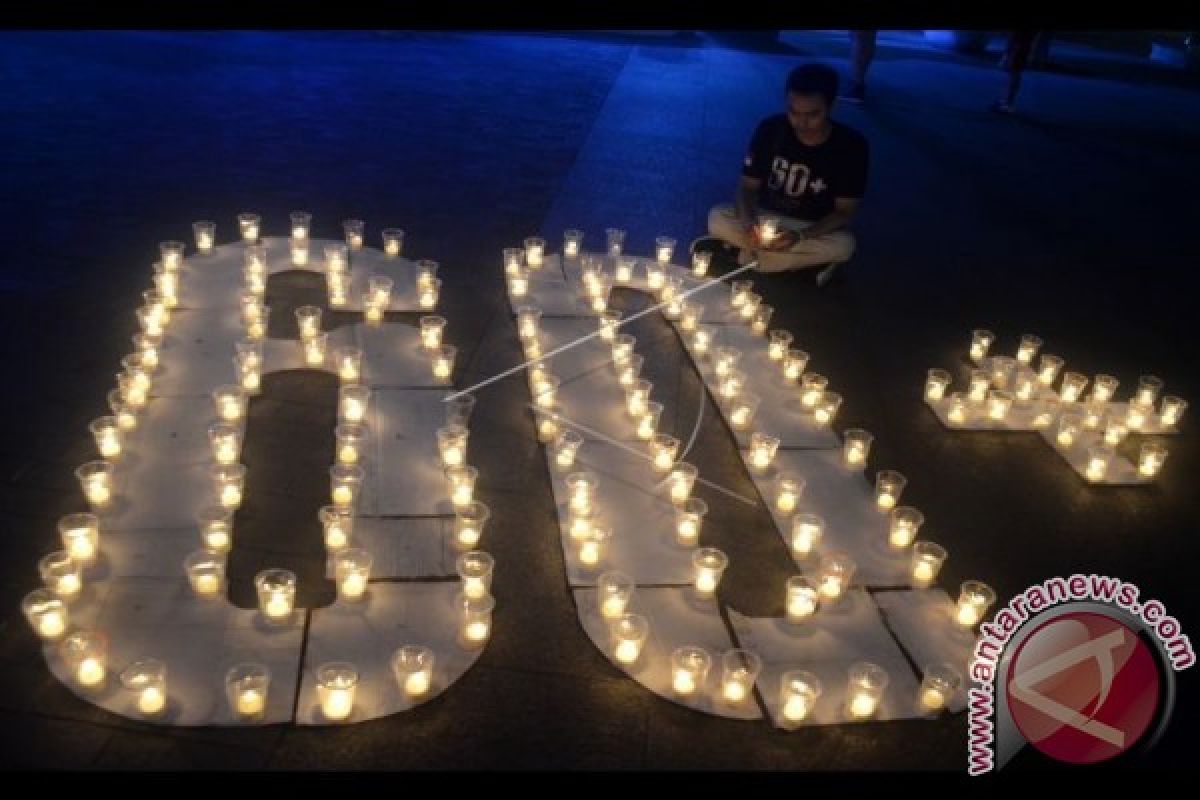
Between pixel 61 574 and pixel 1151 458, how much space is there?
14.3 feet

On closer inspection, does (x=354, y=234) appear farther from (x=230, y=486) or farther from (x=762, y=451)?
(x=762, y=451)

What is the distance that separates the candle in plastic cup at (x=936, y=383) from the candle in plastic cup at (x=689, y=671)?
7.77 ft

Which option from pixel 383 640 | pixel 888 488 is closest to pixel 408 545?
pixel 383 640

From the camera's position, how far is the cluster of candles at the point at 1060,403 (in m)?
4.36

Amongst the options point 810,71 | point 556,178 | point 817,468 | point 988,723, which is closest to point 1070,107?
point 556,178

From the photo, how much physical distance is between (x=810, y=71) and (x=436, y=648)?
3.66 meters

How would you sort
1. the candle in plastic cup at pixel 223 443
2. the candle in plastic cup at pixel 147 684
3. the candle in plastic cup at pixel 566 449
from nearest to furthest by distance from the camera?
1. the candle in plastic cup at pixel 147 684
2. the candle in plastic cup at pixel 223 443
3. the candle in plastic cup at pixel 566 449

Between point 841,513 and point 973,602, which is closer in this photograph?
point 973,602

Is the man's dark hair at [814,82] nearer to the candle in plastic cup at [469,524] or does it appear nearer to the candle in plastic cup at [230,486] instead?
the candle in plastic cup at [469,524]

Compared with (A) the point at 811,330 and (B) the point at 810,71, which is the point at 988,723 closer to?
(A) the point at 811,330

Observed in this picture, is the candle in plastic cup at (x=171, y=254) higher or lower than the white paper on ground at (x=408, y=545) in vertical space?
higher

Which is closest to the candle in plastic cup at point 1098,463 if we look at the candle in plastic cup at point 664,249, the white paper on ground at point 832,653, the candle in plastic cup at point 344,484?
the white paper on ground at point 832,653

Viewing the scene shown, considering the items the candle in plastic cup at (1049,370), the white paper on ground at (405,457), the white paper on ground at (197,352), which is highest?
the candle in plastic cup at (1049,370)

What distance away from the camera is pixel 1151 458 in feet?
13.5
